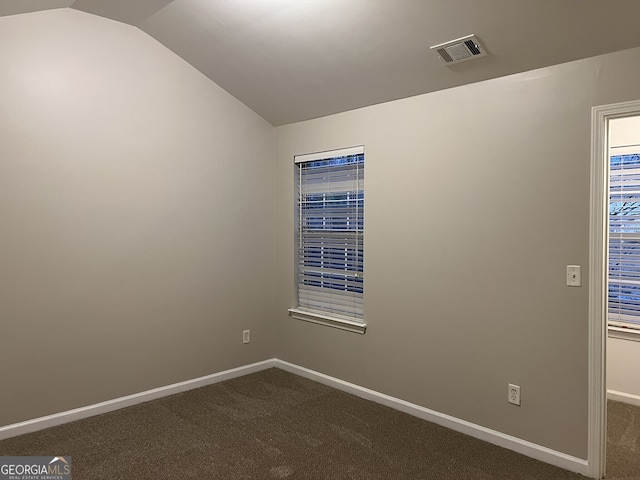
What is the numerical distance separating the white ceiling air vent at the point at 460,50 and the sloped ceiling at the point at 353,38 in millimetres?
38

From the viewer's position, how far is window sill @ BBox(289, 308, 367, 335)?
3686 mm

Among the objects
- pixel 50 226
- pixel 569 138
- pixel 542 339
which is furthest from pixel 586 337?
pixel 50 226

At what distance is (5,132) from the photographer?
288 centimetres

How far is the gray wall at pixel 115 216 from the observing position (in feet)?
9.72

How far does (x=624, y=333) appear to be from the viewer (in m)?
3.64

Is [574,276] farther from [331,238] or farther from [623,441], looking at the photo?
[331,238]

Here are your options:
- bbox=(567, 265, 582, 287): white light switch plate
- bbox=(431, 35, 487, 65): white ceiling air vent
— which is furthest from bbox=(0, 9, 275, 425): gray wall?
bbox=(567, 265, 582, 287): white light switch plate

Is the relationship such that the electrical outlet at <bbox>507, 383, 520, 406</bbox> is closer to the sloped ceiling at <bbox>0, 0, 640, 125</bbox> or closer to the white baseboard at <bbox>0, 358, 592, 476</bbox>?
the white baseboard at <bbox>0, 358, 592, 476</bbox>

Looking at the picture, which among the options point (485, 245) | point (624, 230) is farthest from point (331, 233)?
point (624, 230)

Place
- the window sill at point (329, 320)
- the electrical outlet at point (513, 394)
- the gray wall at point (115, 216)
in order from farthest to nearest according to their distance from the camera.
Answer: the window sill at point (329, 320)
the gray wall at point (115, 216)
the electrical outlet at point (513, 394)

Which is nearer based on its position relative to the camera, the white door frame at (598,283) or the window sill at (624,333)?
the white door frame at (598,283)

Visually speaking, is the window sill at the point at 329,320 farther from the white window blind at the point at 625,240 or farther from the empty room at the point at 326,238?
the white window blind at the point at 625,240

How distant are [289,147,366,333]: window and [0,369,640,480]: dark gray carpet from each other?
79 centimetres

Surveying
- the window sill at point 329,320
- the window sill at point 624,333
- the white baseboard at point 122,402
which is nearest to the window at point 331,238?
the window sill at point 329,320
